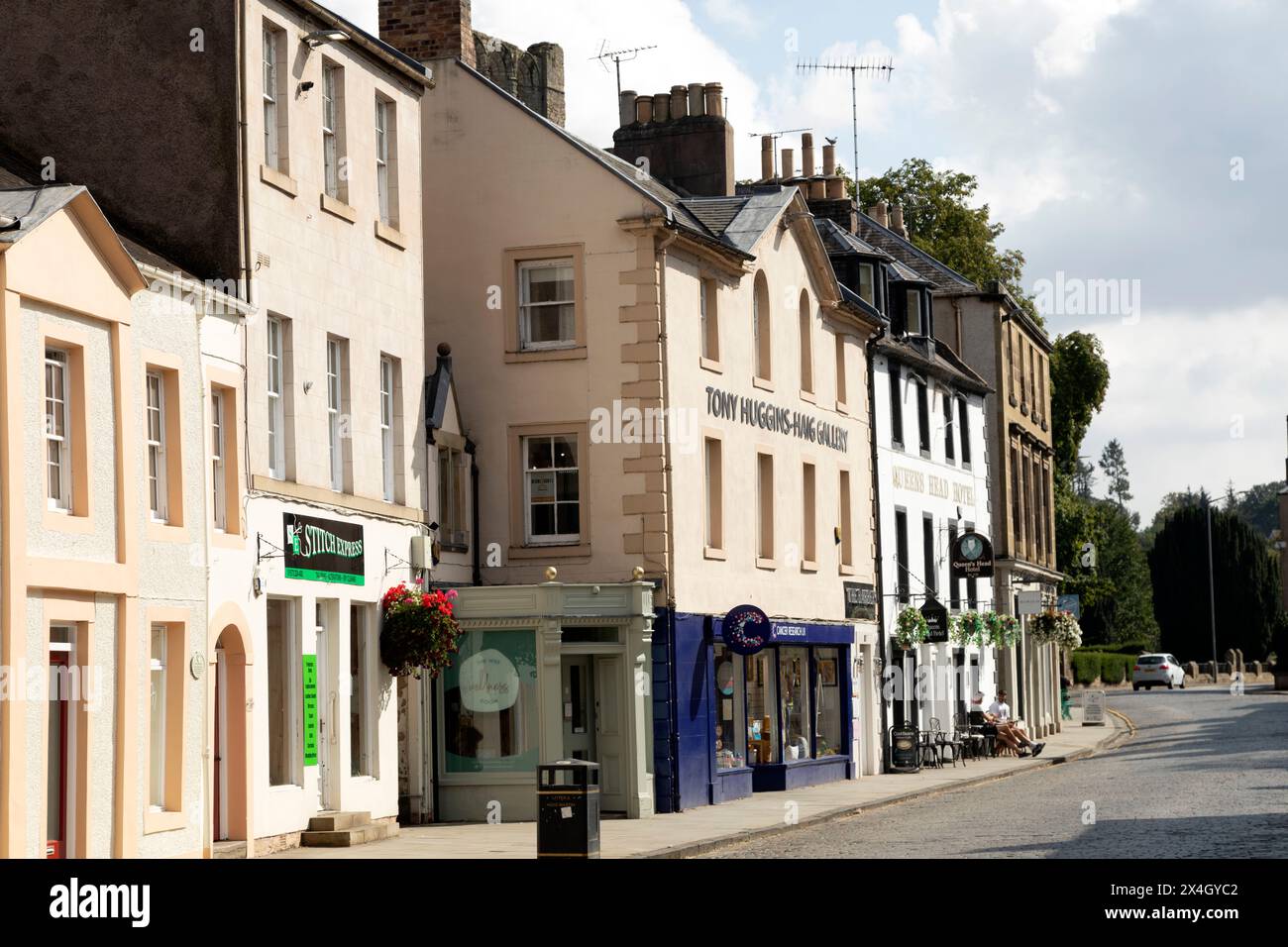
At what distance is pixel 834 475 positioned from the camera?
4006 cm

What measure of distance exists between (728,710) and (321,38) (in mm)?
14115

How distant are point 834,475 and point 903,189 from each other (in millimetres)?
26485

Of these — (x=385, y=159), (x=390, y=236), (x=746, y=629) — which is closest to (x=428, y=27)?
(x=385, y=159)

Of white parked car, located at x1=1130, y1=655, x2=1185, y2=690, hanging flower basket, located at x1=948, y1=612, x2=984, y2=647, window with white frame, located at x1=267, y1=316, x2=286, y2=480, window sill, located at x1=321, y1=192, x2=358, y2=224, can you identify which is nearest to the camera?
window with white frame, located at x1=267, y1=316, x2=286, y2=480

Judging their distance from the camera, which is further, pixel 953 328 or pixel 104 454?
pixel 953 328

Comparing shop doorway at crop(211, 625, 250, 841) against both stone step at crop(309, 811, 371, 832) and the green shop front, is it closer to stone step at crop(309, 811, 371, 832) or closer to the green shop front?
stone step at crop(309, 811, 371, 832)

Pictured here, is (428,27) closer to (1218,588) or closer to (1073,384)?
(1073,384)

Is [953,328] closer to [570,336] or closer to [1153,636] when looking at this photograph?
[570,336]

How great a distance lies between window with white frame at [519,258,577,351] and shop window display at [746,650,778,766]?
22.9ft

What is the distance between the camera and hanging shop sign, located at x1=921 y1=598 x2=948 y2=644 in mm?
42031

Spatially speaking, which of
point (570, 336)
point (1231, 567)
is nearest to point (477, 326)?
point (570, 336)

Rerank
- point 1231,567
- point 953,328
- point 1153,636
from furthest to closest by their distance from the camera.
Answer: point 1153,636 → point 1231,567 → point 953,328

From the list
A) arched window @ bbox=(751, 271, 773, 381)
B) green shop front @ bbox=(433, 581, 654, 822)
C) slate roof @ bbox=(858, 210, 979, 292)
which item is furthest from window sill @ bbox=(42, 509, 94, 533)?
slate roof @ bbox=(858, 210, 979, 292)
